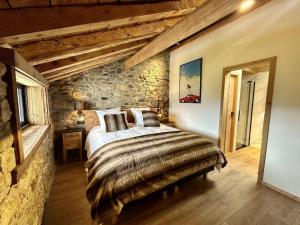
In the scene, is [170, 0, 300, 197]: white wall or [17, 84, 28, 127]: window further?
[17, 84, 28, 127]: window

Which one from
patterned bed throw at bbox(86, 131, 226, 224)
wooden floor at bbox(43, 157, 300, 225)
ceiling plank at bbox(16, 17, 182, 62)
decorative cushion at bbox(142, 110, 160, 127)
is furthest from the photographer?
decorative cushion at bbox(142, 110, 160, 127)

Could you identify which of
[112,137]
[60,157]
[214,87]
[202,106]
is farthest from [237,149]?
[60,157]

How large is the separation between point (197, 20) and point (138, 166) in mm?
2010

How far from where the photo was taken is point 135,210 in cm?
183

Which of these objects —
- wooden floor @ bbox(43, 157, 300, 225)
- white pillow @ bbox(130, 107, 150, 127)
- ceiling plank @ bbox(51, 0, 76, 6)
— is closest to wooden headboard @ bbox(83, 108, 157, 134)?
white pillow @ bbox(130, 107, 150, 127)

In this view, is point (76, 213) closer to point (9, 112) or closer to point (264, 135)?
point (9, 112)

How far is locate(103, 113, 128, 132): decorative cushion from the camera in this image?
2.86 metres

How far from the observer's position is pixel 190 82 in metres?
3.79

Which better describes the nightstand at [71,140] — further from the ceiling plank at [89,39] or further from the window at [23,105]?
the ceiling plank at [89,39]

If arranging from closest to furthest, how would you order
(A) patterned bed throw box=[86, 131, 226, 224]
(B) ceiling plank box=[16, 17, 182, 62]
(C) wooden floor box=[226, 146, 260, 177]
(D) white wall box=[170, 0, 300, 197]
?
1. (B) ceiling plank box=[16, 17, 182, 62]
2. (A) patterned bed throw box=[86, 131, 226, 224]
3. (D) white wall box=[170, 0, 300, 197]
4. (C) wooden floor box=[226, 146, 260, 177]

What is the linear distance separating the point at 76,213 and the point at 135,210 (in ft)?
2.36

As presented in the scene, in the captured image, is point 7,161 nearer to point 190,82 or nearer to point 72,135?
point 72,135

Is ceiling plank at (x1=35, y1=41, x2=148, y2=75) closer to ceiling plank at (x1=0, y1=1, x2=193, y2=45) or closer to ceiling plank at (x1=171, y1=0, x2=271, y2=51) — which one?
ceiling plank at (x1=0, y1=1, x2=193, y2=45)

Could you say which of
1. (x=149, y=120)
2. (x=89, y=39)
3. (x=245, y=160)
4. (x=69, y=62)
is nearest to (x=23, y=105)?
(x=69, y=62)
